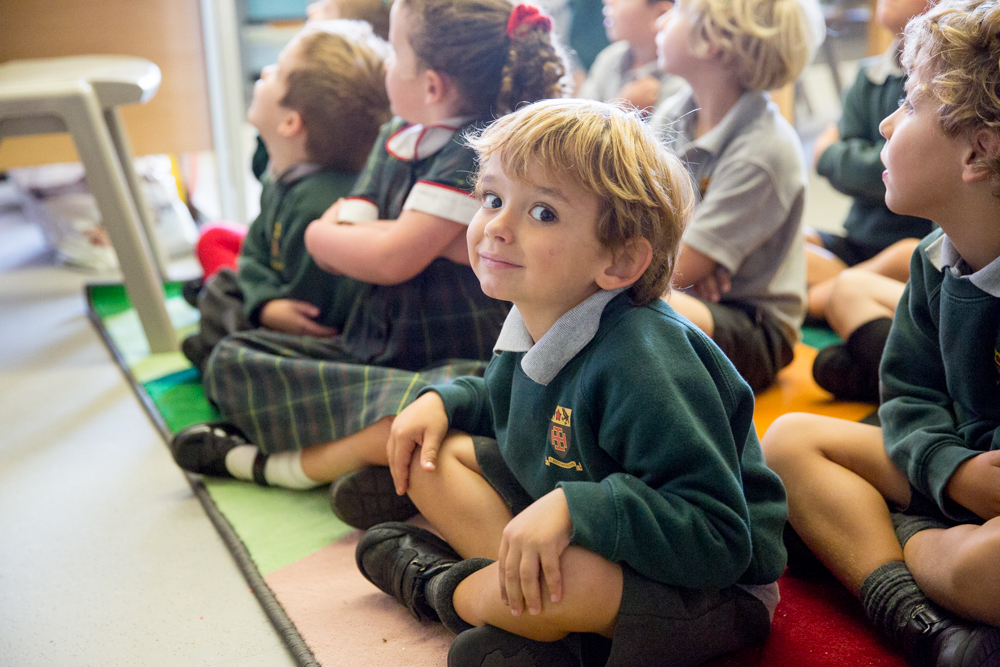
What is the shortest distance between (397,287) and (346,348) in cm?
13

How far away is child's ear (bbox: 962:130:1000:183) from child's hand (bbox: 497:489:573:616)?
44 cm

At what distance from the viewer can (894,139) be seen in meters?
0.77

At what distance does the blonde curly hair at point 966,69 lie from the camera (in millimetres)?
706

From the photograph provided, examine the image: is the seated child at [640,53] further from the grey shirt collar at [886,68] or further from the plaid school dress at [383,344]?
the plaid school dress at [383,344]

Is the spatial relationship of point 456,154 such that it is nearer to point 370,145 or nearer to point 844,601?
point 370,145

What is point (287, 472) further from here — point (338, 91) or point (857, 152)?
point (857, 152)

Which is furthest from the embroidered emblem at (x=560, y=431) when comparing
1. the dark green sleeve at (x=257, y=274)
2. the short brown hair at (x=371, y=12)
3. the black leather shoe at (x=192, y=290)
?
the black leather shoe at (x=192, y=290)

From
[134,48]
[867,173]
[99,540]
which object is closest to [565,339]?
[99,540]

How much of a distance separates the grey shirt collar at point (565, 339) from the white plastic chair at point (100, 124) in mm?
1063

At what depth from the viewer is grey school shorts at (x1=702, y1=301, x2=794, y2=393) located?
46.9 inches

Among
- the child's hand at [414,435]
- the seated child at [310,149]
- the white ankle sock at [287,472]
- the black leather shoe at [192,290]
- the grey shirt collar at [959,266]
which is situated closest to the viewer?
the grey shirt collar at [959,266]

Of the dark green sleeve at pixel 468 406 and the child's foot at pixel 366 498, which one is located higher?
the dark green sleeve at pixel 468 406

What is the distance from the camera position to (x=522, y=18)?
40.2 inches

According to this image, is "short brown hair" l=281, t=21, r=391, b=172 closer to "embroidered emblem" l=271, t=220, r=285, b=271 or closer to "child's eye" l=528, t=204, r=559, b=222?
"embroidered emblem" l=271, t=220, r=285, b=271
